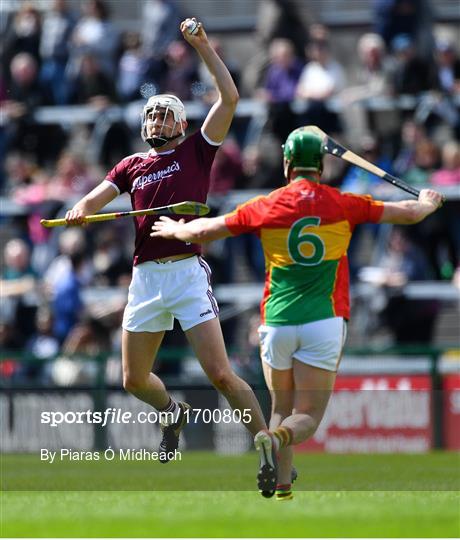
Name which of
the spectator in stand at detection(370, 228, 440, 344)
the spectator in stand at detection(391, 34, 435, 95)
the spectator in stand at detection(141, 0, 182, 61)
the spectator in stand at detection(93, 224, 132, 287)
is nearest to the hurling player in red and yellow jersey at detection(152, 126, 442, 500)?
the spectator in stand at detection(370, 228, 440, 344)

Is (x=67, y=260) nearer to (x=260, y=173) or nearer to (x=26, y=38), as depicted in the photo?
(x=260, y=173)

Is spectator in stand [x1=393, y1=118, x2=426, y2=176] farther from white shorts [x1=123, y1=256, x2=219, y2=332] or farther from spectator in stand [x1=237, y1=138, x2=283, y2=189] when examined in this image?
white shorts [x1=123, y1=256, x2=219, y2=332]

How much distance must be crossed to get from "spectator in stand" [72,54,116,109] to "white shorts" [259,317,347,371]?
11.2m

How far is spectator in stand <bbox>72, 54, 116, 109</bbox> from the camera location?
20.5 m

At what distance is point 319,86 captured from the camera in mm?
19031

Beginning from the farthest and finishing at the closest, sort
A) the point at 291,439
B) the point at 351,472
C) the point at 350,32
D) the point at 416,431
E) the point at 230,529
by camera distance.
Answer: the point at 350,32, the point at 416,431, the point at 351,472, the point at 291,439, the point at 230,529

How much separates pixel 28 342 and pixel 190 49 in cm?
438

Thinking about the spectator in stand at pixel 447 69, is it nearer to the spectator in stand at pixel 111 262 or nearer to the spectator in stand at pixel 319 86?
the spectator in stand at pixel 319 86

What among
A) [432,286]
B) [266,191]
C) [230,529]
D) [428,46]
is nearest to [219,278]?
[266,191]

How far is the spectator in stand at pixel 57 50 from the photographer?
2116 centimetres

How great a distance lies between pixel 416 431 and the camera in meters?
17.8

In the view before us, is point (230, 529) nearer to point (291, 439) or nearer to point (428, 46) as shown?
point (291, 439)

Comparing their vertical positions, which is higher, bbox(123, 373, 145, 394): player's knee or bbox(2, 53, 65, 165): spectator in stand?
bbox(2, 53, 65, 165): spectator in stand

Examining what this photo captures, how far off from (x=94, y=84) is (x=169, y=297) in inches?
419
